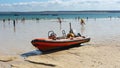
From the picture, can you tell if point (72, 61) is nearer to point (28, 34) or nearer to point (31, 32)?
point (28, 34)

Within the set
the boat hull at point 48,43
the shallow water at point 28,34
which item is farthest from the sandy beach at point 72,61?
the shallow water at point 28,34

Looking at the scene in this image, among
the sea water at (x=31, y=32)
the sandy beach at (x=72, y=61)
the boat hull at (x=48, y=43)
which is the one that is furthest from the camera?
the sea water at (x=31, y=32)

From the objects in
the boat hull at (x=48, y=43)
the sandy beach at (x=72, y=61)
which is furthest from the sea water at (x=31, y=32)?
the sandy beach at (x=72, y=61)

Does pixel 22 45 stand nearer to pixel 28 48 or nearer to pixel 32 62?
pixel 28 48

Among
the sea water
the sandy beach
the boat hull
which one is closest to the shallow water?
the sea water

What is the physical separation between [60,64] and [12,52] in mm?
5510

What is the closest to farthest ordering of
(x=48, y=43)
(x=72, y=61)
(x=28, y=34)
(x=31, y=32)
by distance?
(x=72, y=61)
(x=48, y=43)
(x=28, y=34)
(x=31, y=32)

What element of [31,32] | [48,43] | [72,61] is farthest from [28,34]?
[72,61]

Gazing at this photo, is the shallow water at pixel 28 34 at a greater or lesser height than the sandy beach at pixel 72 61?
lesser

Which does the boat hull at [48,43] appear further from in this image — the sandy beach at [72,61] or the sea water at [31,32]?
the sea water at [31,32]

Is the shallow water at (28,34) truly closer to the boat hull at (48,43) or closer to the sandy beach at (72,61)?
the boat hull at (48,43)

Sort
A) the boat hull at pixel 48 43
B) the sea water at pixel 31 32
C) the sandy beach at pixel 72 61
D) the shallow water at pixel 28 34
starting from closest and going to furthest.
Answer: the sandy beach at pixel 72 61
the boat hull at pixel 48 43
the shallow water at pixel 28 34
the sea water at pixel 31 32

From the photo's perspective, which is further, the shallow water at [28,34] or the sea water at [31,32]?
the sea water at [31,32]

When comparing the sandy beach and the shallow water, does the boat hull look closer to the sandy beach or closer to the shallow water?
the sandy beach
